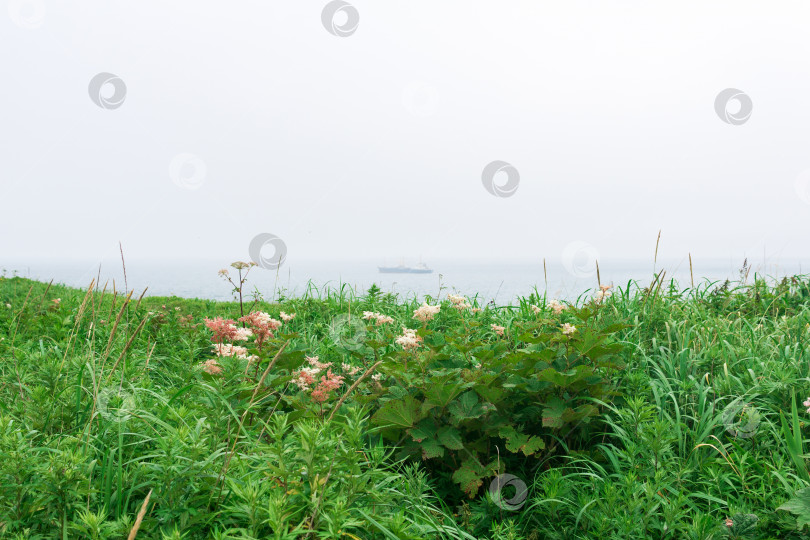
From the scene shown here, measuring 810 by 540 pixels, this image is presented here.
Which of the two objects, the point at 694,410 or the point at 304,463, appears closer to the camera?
the point at 304,463

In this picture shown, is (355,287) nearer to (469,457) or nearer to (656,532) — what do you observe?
(469,457)

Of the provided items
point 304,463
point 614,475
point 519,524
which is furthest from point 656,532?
point 304,463

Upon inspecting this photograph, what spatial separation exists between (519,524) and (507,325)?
106 inches

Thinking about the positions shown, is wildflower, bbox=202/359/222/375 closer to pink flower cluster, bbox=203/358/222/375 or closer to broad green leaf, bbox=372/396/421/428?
pink flower cluster, bbox=203/358/222/375

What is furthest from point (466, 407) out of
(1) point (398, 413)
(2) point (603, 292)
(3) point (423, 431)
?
(2) point (603, 292)

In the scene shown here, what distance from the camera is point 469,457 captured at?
3.12 metres
